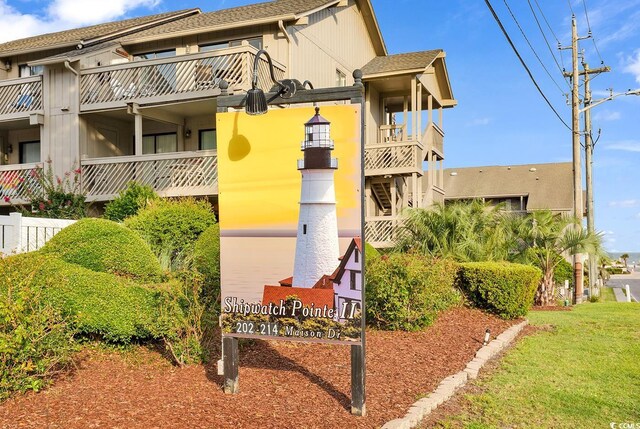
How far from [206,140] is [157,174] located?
3084 mm

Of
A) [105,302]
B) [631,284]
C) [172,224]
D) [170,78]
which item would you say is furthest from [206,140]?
[631,284]

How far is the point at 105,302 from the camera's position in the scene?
7.14 metres

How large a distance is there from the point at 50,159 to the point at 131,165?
348cm

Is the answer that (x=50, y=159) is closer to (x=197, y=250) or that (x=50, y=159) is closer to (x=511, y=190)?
(x=197, y=250)

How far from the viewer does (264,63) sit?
55.1ft

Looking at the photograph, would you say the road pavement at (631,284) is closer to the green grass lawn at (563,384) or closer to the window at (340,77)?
the window at (340,77)

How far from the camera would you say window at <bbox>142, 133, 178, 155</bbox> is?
20297mm

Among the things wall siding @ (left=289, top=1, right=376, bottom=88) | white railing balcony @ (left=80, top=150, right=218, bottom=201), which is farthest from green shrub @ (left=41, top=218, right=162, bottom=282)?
wall siding @ (left=289, top=1, right=376, bottom=88)

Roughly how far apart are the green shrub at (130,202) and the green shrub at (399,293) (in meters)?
7.43

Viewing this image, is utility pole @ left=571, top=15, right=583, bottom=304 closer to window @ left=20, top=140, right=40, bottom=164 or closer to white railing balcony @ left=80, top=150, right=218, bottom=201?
white railing balcony @ left=80, top=150, right=218, bottom=201

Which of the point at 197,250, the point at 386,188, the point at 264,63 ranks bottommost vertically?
the point at 197,250

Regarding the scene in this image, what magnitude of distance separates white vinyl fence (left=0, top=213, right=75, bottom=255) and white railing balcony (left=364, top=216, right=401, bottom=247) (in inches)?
427

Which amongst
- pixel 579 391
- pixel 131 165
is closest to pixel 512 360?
pixel 579 391

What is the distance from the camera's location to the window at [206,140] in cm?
1953
